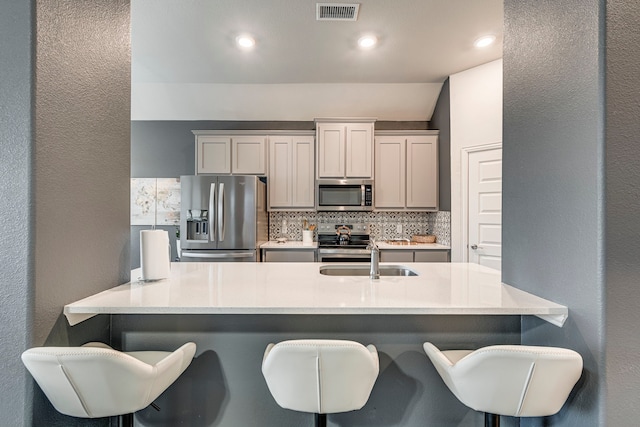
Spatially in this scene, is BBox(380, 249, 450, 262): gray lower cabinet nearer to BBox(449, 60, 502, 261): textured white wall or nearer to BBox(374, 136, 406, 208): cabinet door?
BBox(449, 60, 502, 261): textured white wall

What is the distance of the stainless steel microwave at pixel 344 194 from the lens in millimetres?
3936

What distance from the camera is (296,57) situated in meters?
3.37

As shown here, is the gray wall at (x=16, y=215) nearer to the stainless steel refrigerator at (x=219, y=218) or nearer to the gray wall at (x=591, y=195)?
the gray wall at (x=591, y=195)

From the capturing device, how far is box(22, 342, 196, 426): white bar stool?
0.99 m

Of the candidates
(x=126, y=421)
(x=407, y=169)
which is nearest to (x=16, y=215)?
(x=126, y=421)

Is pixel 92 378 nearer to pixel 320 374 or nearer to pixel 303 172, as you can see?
pixel 320 374

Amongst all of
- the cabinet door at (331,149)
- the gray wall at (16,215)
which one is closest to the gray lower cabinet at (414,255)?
the cabinet door at (331,149)

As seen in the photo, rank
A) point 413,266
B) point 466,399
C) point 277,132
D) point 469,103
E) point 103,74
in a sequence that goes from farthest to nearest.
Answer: point 277,132
point 469,103
point 413,266
point 103,74
point 466,399

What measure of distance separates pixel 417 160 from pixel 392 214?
30.8 inches

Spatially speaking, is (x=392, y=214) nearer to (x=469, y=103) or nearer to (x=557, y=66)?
(x=469, y=103)

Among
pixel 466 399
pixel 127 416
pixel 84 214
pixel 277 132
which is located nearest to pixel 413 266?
pixel 466 399

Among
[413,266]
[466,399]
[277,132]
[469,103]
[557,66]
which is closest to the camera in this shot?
[466,399]

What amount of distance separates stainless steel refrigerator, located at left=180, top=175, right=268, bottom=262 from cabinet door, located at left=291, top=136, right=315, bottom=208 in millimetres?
641

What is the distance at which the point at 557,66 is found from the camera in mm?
1276
